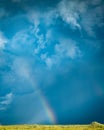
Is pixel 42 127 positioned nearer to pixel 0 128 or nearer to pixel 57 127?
pixel 57 127

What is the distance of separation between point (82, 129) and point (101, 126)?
2573 millimetres

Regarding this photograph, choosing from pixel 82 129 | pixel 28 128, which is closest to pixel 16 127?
pixel 28 128

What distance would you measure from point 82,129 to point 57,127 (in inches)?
133

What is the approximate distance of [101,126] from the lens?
5041 centimetres

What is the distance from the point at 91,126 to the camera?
166 ft

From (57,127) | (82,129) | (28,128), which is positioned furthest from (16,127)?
(82,129)

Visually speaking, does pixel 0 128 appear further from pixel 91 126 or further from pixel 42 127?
pixel 91 126

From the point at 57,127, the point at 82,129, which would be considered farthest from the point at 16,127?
the point at 82,129

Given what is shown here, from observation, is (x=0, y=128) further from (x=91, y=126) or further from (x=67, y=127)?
(x=91, y=126)

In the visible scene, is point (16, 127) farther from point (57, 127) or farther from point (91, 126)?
point (91, 126)

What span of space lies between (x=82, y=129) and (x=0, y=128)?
36.9 feet

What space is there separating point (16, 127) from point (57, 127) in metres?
5.93

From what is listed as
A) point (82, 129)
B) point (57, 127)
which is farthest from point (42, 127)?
point (82, 129)

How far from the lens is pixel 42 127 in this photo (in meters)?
50.8
